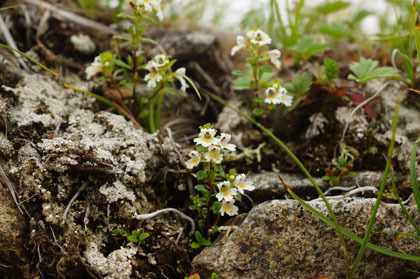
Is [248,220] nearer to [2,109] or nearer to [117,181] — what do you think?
[117,181]

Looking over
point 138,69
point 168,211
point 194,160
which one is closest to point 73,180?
point 168,211

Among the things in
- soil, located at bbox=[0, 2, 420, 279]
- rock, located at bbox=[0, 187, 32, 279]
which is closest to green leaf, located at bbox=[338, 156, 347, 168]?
soil, located at bbox=[0, 2, 420, 279]

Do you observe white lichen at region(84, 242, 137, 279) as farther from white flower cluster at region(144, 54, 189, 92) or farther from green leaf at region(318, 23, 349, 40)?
green leaf at region(318, 23, 349, 40)

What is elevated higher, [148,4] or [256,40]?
[148,4]

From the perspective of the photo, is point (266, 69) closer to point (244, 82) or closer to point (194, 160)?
point (244, 82)

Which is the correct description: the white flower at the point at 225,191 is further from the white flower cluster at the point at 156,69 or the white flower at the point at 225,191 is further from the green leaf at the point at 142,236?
the white flower cluster at the point at 156,69

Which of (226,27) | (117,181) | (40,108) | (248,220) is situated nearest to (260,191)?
(248,220)

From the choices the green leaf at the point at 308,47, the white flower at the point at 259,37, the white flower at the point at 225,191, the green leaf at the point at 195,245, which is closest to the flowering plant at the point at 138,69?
the white flower at the point at 259,37
